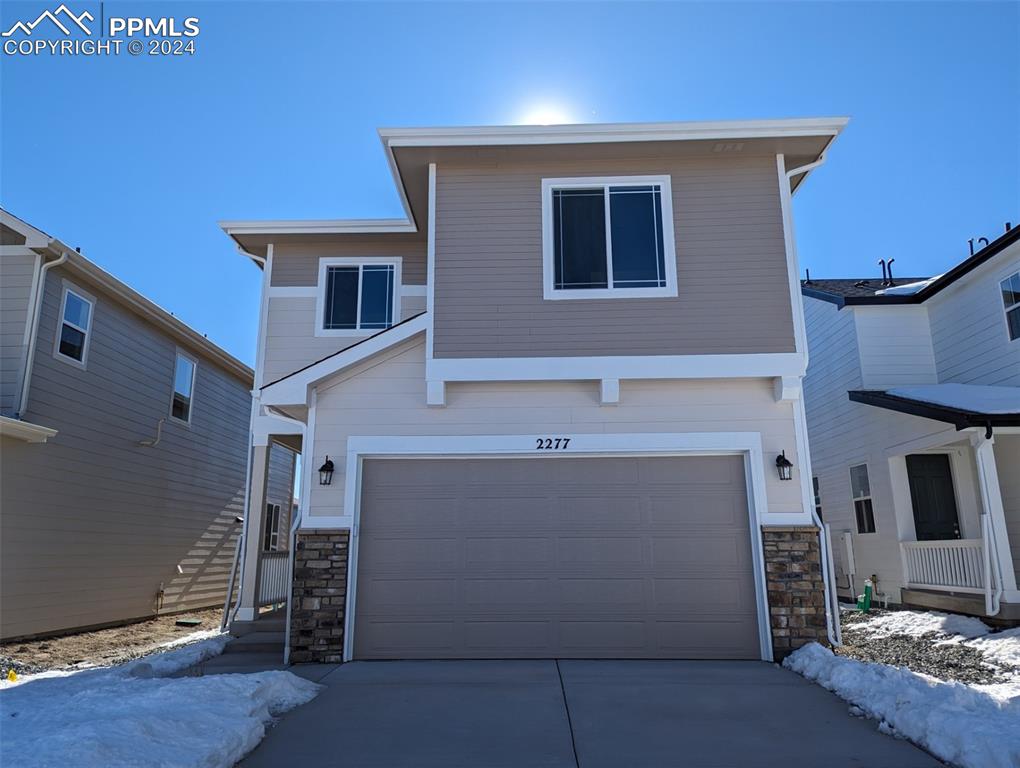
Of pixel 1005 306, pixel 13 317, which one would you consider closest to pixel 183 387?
pixel 13 317

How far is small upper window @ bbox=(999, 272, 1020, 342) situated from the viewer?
36.7ft

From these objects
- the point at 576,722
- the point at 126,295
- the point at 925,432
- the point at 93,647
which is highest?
the point at 126,295

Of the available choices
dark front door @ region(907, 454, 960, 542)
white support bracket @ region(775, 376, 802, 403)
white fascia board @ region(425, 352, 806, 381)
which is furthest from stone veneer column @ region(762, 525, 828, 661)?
dark front door @ region(907, 454, 960, 542)

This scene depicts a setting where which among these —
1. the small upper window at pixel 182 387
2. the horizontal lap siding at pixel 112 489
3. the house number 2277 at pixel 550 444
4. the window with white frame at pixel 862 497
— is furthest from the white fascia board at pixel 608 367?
the small upper window at pixel 182 387

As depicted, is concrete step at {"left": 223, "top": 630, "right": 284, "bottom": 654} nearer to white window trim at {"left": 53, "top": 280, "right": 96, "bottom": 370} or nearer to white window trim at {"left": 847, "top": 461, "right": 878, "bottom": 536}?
white window trim at {"left": 53, "top": 280, "right": 96, "bottom": 370}

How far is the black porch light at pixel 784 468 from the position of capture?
759 cm

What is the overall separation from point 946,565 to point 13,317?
14218 millimetres

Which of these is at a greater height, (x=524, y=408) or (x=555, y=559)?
(x=524, y=408)

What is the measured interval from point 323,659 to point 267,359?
15.5 feet

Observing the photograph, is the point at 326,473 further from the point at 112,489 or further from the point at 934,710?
the point at 112,489

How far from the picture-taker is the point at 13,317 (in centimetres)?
1011

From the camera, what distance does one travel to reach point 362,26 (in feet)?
31.4

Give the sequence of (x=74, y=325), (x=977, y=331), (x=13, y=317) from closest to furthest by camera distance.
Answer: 1. (x=13, y=317)
2. (x=74, y=325)
3. (x=977, y=331)

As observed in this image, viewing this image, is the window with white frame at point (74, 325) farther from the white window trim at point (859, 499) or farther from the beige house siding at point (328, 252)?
the white window trim at point (859, 499)
